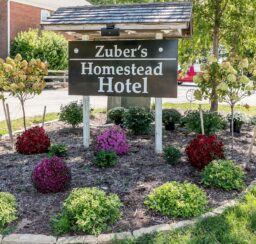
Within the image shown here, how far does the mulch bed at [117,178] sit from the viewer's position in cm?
399

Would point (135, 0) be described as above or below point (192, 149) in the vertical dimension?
above

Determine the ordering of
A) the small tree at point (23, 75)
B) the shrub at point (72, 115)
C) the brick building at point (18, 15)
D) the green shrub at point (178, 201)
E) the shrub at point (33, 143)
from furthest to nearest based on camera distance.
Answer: the brick building at point (18, 15), the shrub at point (72, 115), the small tree at point (23, 75), the shrub at point (33, 143), the green shrub at point (178, 201)

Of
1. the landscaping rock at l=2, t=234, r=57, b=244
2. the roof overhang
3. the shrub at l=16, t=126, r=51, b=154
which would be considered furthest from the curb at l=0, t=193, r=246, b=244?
the roof overhang

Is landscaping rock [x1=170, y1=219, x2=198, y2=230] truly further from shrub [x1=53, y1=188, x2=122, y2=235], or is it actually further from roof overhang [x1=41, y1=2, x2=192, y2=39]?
roof overhang [x1=41, y1=2, x2=192, y2=39]

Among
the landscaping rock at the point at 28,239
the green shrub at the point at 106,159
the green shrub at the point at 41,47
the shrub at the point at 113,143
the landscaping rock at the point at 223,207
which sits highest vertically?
the green shrub at the point at 41,47

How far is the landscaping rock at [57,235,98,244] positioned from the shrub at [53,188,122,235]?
6 cm

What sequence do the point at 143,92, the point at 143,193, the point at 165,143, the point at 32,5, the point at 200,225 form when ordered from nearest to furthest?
the point at 200,225
the point at 143,193
the point at 143,92
the point at 165,143
the point at 32,5

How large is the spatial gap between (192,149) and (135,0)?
5.76m

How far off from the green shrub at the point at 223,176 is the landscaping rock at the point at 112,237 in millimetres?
1468

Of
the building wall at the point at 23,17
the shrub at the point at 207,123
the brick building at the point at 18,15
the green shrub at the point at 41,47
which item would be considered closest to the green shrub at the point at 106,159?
the shrub at the point at 207,123

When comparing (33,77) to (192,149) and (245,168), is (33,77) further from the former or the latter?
(245,168)

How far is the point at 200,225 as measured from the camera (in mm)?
3809

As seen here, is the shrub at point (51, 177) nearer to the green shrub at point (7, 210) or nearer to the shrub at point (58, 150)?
the green shrub at point (7, 210)

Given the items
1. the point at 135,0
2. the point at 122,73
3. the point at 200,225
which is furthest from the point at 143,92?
the point at 135,0
